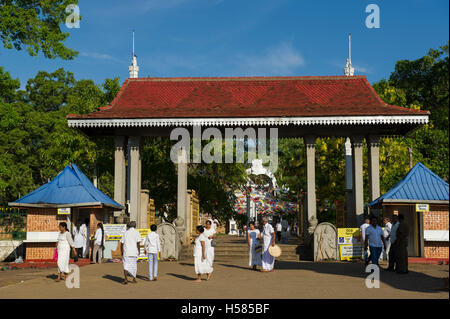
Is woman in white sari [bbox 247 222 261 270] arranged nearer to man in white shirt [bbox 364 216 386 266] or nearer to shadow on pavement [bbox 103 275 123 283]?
man in white shirt [bbox 364 216 386 266]

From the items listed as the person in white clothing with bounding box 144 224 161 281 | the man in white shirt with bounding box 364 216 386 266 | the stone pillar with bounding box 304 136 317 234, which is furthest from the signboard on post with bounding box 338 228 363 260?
the person in white clothing with bounding box 144 224 161 281

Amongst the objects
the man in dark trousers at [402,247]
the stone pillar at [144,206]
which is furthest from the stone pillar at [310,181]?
the stone pillar at [144,206]

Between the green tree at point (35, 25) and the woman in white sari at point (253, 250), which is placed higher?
the green tree at point (35, 25)

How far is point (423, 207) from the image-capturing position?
18.2 m

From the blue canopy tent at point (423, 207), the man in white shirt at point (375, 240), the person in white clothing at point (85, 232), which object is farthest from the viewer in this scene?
the person in white clothing at point (85, 232)

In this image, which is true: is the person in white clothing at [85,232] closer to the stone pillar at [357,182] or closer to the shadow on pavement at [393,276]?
the shadow on pavement at [393,276]

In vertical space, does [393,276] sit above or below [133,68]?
below

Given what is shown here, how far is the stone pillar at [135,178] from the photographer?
22234 millimetres

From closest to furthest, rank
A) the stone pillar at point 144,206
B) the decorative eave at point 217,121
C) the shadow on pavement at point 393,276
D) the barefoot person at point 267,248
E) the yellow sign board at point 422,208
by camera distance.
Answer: the shadow on pavement at point 393,276, the barefoot person at point 267,248, the yellow sign board at point 422,208, the decorative eave at point 217,121, the stone pillar at point 144,206

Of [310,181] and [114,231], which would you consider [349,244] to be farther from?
[114,231]

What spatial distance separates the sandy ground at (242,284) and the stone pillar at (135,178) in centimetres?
549

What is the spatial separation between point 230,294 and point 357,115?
40.0ft

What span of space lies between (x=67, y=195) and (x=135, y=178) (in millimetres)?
3166

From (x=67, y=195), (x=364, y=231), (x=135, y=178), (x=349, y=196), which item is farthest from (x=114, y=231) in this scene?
(x=349, y=196)
